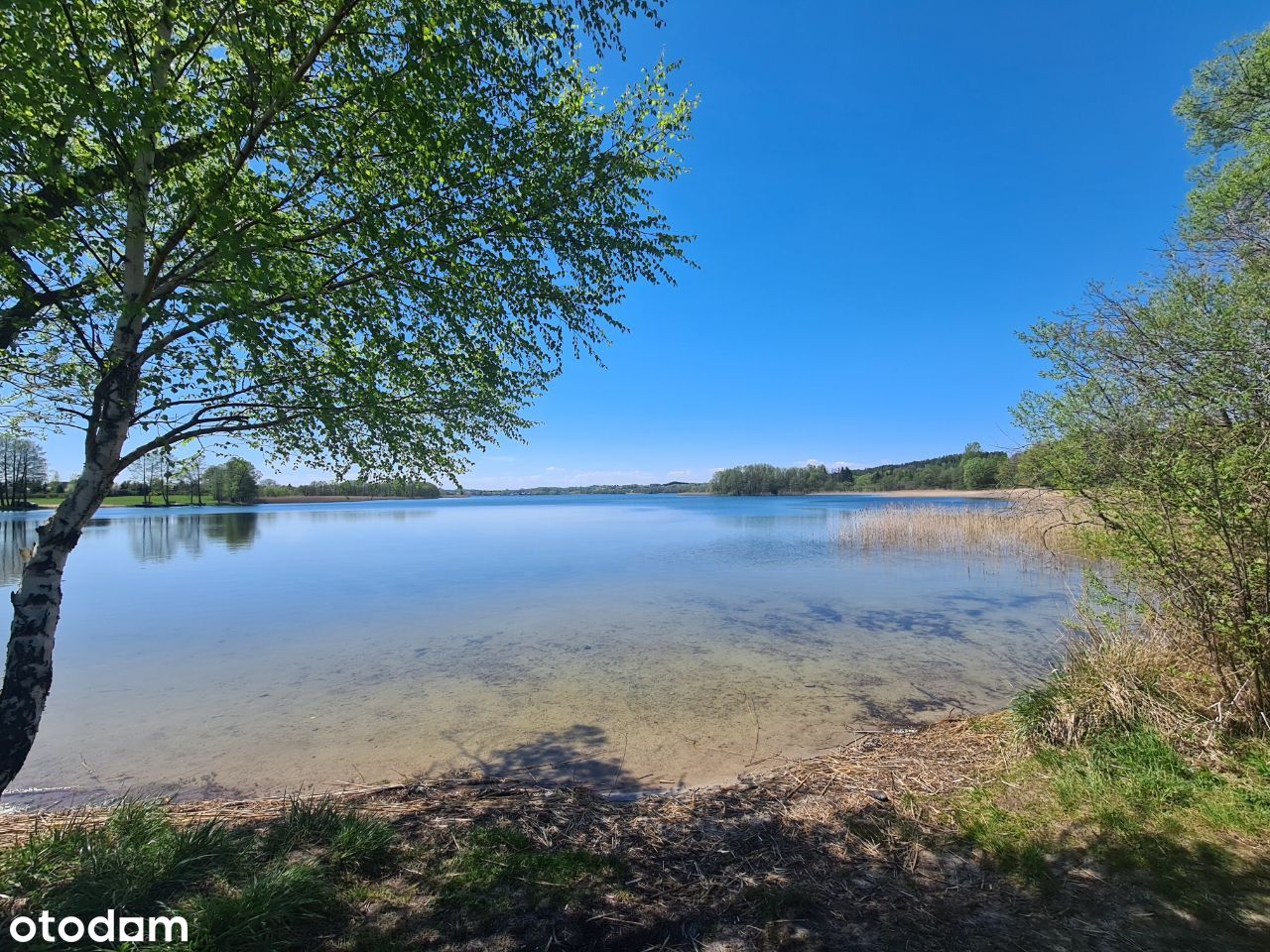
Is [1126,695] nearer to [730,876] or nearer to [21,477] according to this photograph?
[730,876]

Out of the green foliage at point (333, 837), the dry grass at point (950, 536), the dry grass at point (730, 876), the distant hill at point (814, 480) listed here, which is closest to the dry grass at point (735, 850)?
the dry grass at point (730, 876)

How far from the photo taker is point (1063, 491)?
5.68 meters

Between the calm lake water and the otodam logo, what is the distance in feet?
12.0

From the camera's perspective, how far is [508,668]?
1025cm

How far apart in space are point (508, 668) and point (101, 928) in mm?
7912

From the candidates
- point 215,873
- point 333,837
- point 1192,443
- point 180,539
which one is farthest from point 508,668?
point 180,539

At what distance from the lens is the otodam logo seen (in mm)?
2432

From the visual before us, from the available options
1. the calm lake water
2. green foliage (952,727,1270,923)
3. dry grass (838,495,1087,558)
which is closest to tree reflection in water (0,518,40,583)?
the calm lake water

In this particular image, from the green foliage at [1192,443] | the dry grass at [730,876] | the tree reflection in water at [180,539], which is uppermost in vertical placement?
the green foliage at [1192,443]

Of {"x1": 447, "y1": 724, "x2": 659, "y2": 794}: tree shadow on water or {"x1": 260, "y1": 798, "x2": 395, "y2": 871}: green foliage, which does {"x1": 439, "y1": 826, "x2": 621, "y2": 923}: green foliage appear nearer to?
{"x1": 260, "y1": 798, "x2": 395, "y2": 871}: green foliage

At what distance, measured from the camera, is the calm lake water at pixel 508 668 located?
6.59m

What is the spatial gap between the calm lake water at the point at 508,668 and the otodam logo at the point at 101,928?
3646 mm

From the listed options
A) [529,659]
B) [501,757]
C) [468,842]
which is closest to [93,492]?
[468,842]

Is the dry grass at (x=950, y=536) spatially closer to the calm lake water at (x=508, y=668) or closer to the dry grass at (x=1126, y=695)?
the calm lake water at (x=508, y=668)
